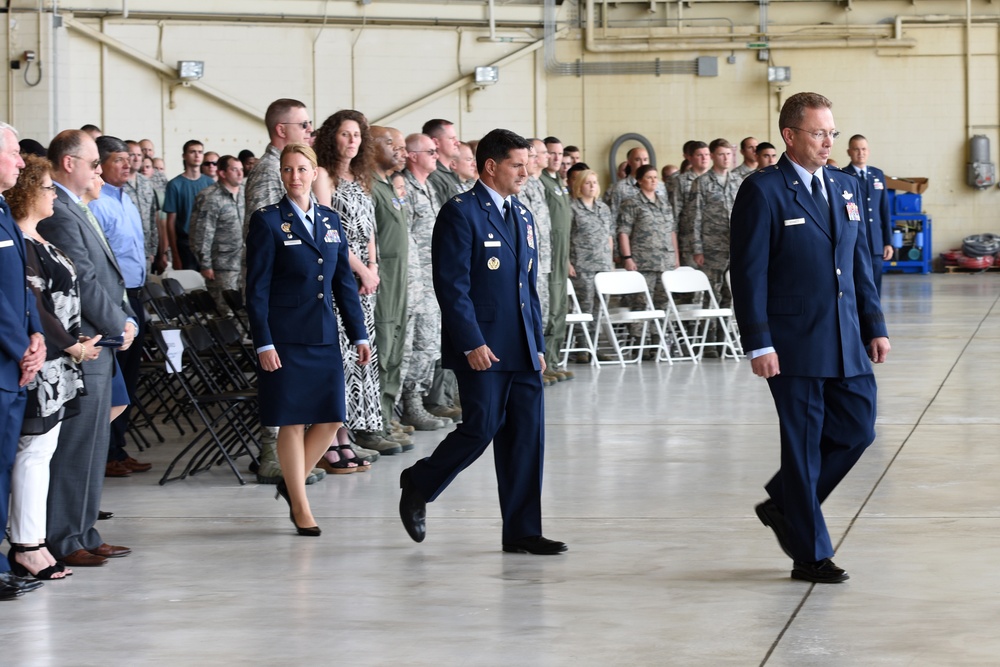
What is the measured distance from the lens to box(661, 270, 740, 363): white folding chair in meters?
A: 12.0

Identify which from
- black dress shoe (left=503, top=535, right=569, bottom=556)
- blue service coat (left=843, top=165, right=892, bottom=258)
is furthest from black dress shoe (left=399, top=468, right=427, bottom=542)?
blue service coat (left=843, top=165, right=892, bottom=258)

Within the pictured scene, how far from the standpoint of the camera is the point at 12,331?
4359 mm

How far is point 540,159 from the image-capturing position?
1035cm

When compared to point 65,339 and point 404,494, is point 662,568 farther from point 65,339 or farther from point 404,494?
point 65,339

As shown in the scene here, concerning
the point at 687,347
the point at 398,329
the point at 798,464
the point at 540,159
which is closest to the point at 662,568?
the point at 798,464

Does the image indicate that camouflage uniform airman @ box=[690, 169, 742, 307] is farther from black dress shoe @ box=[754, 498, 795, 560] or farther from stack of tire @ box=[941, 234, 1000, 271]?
stack of tire @ box=[941, 234, 1000, 271]

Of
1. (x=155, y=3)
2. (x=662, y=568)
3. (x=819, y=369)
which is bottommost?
(x=662, y=568)

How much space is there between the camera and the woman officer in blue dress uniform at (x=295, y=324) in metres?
5.40

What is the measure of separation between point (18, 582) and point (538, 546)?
1.73 m

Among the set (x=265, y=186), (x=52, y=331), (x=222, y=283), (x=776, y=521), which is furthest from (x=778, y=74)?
(x=52, y=331)

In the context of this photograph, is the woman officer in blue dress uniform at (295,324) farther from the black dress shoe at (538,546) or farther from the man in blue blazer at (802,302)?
the man in blue blazer at (802,302)

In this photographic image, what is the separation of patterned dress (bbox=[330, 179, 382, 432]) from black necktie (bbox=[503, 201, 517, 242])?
1733 mm

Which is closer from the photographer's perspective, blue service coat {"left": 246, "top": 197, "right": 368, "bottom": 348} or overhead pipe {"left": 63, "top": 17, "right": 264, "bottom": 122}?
blue service coat {"left": 246, "top": 197, "right": 368, "bottom": 348}

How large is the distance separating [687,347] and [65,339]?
8.11m
